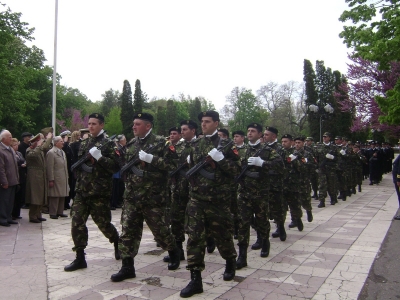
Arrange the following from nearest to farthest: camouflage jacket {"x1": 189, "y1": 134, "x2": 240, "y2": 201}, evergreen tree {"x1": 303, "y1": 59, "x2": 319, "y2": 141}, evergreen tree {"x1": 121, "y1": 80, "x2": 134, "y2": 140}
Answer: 1. camouflage jacket {"x1": 189, "y1": 134, "x2": 240, "y2": 201}
2. evergreen tree {"x1": 303, "y1": 59, "x2": 319, "y2": 141}
3. evergreen tree {"x1": 121, "y1": 80, "x2": 134, "y2": 140}

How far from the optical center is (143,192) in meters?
5.19

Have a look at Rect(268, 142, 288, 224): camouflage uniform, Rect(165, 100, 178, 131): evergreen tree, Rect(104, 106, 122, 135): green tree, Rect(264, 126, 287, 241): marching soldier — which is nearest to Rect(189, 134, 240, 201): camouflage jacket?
Rect(264, 126, 287, 241): marching soldier

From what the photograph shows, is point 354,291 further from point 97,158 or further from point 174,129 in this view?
point 174,129

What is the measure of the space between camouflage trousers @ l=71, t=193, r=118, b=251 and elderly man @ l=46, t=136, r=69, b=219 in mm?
4273

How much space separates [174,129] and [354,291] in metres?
4.33

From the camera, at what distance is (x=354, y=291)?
484 cm

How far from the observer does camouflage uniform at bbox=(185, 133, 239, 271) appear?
15.9ft

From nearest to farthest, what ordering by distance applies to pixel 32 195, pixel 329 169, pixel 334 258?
pixel 334 258, pixel 32 195, pixel 329 169

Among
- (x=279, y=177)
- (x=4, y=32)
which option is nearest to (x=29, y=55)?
(x=4, y=32)

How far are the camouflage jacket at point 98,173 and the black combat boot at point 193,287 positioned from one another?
181cm

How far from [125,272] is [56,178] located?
17.5 ft

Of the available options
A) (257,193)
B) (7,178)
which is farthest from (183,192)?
(7,178)

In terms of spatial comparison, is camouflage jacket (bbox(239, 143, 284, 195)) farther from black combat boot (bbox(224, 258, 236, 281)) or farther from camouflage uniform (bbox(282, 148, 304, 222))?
camouflage uniform (bbox(282, 148, 304, 222))

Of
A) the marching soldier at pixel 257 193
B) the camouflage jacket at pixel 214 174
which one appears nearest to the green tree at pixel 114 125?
the marching soldier at pixel 257 193
